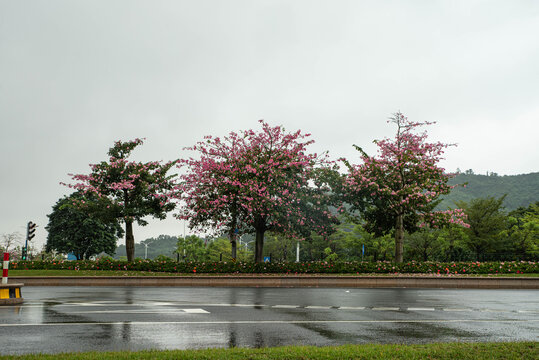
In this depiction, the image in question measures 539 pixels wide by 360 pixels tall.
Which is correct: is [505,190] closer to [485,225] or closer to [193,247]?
[193,247]

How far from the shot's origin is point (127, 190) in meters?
30.9

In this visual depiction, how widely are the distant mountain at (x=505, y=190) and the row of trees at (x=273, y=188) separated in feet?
313

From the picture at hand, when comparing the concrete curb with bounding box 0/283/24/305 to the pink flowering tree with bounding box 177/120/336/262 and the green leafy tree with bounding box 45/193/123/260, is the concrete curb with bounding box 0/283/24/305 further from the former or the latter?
the green leafy tree with bounding box 45/193/123/260

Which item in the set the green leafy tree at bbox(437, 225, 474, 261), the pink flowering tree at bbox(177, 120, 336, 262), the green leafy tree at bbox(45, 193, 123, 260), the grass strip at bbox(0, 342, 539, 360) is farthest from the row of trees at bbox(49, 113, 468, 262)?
the green leafy tree at bbox(45, 193, 123, 260)

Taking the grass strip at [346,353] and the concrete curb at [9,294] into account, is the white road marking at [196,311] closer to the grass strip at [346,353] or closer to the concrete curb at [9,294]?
the concrete curb at [9,294]

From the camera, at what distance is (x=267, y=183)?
2558cm

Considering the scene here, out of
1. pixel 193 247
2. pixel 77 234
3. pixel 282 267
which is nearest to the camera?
pixel 282 267

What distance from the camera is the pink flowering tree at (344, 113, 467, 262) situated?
2814cm

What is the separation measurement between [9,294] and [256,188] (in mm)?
14101

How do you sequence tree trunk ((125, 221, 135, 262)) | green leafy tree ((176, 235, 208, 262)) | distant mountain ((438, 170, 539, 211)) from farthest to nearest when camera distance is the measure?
distant mountain ((438, 170, 539, 211)) < green leafy tree ((176, 235, 208, 262)) < tree trunk ((125, 221, 135, 262))

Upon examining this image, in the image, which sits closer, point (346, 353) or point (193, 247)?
point (346, 353)

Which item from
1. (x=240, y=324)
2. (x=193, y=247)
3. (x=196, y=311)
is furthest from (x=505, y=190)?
(x=240, y=324)

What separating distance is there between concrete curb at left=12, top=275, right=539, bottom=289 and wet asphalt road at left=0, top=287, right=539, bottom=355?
8.35 metres

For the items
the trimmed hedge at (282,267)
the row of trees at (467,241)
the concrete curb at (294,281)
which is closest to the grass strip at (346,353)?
the concrete curb at (294,281)
